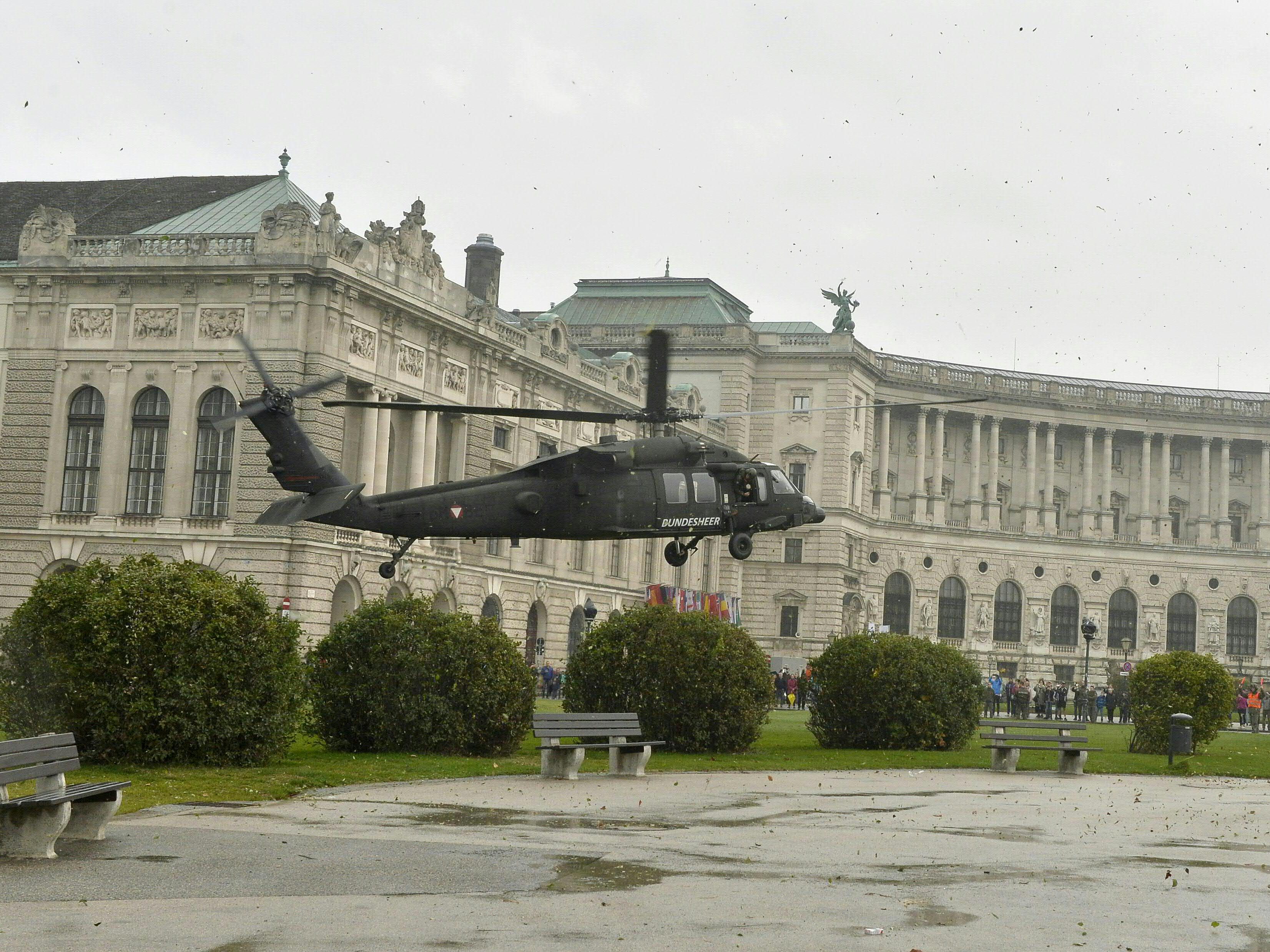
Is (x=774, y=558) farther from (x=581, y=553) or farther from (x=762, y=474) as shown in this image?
(x=762, y=474)

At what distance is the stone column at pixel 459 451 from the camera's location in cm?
7156

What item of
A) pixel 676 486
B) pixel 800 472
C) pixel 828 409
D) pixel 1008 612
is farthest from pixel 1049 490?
pixel 828 409

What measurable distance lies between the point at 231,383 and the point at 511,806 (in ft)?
133

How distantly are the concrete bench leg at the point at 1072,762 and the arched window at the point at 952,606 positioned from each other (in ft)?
283

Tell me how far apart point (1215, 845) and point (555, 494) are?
1080cm

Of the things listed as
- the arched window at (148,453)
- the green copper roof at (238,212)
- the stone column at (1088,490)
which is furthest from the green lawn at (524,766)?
the stone column at (1088,490)

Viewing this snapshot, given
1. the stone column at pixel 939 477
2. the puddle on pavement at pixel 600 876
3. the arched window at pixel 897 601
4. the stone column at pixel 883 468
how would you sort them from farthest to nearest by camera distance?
the stone column at pixel 939 477 → the arched window at pixel 897 601 → the stone column at pixel 883 468 → the puddle on pavement at pixel 600 876

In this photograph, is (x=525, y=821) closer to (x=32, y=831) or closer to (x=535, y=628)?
(x=32, y=831)

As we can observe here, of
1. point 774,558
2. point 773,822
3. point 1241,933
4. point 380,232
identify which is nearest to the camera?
point 1241,933

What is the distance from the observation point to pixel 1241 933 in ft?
43.7

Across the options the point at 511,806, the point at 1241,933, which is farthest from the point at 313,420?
the point at 1241,933

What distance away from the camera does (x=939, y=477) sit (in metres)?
119

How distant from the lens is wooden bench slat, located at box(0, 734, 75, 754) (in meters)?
15.6

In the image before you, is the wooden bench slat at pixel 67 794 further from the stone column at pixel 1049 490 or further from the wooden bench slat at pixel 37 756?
the stone column at pixel 1049 490
